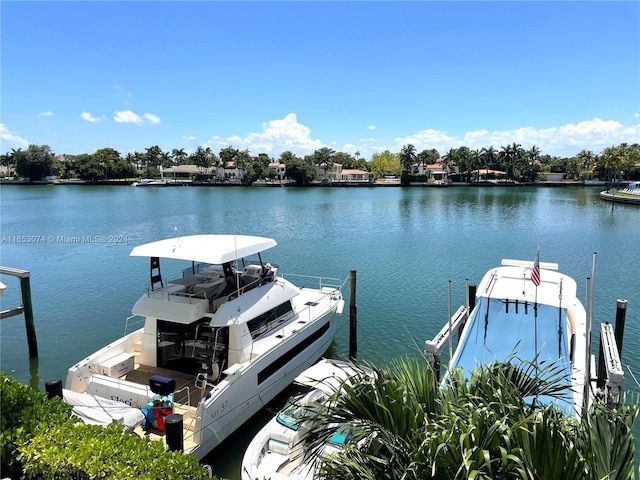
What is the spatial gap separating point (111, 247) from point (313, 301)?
27663 mm

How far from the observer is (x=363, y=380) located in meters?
4.92

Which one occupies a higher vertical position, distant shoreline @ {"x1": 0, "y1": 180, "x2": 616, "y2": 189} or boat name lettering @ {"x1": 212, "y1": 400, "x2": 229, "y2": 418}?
distant shoreline @ {"x1": 0, "y1": 180, "x2": 616, "y2": 189}

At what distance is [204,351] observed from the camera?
12.4 m

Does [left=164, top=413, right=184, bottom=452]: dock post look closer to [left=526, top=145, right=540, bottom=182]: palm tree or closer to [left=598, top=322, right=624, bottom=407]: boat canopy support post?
[left=598, top=322, right=624, bottom=407]: boat canopy support post

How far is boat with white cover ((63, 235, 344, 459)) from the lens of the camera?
1041cm

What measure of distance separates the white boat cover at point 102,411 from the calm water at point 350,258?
2.47 meters

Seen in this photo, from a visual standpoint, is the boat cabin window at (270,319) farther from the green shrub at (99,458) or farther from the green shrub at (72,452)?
the green shrub at (99,458)

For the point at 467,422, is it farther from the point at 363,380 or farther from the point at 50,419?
the point at 50,419

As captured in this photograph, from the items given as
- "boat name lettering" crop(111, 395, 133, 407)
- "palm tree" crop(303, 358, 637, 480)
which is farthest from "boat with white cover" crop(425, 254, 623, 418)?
"boat name lettering" crop(111, 395, 133, 407)

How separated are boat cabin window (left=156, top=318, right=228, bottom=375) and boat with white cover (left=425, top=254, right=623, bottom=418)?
5.76 metres

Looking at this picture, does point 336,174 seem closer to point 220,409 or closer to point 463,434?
point 220,409

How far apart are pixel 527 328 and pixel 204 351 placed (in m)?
9.59

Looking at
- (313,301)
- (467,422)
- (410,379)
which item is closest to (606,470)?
(467,422)

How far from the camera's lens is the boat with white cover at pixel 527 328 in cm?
1152
